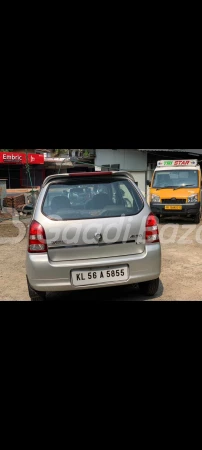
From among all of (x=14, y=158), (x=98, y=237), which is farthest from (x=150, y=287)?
(x=14, y=158)

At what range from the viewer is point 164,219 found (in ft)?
36.9

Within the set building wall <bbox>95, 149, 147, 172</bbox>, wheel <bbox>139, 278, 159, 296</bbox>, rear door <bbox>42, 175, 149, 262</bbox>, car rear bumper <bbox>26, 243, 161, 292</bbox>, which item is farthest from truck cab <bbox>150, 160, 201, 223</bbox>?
building wall <bbox>95, 149, 147, 172</bbox>

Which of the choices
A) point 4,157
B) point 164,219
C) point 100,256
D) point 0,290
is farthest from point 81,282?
point 4,157

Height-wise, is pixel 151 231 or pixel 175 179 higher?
→ pixel 151 231

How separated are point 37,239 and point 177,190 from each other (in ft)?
25.4

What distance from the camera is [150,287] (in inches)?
157

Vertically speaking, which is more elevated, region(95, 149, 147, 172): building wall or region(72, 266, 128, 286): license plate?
region(95, 149, 147, 172): building wall

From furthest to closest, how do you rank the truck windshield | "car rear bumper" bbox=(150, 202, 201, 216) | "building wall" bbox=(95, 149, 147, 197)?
"building wall" bbox=(95, 149, 147, 197) → the truck windshield → "car rear bumper" bbox=(150, 202, 201, 216)

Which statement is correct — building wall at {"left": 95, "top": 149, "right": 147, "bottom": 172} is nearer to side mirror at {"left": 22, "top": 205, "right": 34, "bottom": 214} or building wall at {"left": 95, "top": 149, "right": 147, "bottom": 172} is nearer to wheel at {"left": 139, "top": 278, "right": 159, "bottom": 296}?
side mirror at {"left": 22, "top": 205, "right": 34, "bottom": 214}

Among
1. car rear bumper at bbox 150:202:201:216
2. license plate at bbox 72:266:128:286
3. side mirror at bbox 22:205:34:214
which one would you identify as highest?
license plate at bbox 72:266:128:286

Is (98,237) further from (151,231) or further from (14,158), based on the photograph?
(14,158)

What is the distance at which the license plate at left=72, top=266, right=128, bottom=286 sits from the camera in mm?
3367

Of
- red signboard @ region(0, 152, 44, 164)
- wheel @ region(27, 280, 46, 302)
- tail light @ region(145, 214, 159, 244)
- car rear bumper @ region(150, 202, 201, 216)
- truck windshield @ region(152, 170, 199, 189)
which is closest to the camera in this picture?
tail light @ region(145, 214, 159, 244)

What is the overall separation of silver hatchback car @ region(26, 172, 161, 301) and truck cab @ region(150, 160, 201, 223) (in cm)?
672
